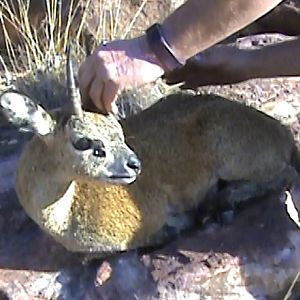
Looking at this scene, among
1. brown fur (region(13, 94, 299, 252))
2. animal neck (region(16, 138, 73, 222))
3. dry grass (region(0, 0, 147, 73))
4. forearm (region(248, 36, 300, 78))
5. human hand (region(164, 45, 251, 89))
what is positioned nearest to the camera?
animal neck (region(16, 138, 73, 222))

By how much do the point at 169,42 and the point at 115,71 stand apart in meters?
0.26

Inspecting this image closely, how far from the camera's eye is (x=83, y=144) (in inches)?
149

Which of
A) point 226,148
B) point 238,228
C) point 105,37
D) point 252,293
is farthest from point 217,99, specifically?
point 105,37

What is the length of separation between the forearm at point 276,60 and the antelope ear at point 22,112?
136cm

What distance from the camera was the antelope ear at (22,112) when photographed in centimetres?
371

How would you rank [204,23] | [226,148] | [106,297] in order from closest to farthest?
[204,23] < [106,297] < [226,148]

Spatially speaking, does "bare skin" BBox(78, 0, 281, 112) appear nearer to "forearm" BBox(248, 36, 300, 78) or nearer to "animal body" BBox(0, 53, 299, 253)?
"animal body" BBox(0, 53, 299, 253)

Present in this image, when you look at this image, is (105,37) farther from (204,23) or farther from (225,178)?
(204,23)

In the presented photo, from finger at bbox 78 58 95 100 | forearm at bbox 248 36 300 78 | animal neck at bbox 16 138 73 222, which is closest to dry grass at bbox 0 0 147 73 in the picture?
forearm at bbox 248 36 300 78

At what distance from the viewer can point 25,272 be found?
418 cm

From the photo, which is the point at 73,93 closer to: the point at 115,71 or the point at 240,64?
the point at 115,71

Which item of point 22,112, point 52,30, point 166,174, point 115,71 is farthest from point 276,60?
point 52,30

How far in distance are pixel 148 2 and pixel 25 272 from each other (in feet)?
9.03

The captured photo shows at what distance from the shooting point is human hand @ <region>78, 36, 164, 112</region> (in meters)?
3.72
